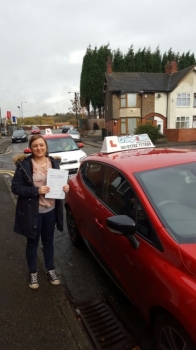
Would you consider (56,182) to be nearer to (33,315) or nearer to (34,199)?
(34,199)

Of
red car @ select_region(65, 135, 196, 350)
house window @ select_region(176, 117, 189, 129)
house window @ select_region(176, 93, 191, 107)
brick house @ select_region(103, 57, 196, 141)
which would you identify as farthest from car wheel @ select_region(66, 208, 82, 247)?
house window @ select_region(176, 93, 191, 107)

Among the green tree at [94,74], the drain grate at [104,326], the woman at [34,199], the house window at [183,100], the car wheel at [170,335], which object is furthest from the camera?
the green tree at [94,74]

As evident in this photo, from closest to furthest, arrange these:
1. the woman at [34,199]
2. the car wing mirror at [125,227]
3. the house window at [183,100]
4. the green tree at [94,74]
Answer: the car wing mirror at [125,227]
the woman at [34,199]
the house window at [183,100]
the green tree at [94,74]

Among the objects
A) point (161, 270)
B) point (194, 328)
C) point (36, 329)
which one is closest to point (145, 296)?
point (161, 270)

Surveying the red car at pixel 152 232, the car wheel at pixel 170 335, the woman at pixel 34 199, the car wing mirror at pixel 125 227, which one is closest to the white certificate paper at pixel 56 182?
the woman at pixel 34 199

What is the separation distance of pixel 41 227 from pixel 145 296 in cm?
148

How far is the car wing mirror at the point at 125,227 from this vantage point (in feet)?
6.82

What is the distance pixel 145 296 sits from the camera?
203 centimetres

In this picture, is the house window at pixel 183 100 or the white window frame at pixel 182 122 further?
the white window frame at pixel 182 122

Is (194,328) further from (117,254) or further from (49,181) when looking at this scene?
(49,181)

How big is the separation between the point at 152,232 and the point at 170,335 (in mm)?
702

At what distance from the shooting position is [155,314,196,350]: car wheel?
Result: 5.50 feet

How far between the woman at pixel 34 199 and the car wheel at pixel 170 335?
5.08 ft

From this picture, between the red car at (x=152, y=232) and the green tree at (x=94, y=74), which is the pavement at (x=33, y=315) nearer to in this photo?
the red car at (x=152, y=232)
